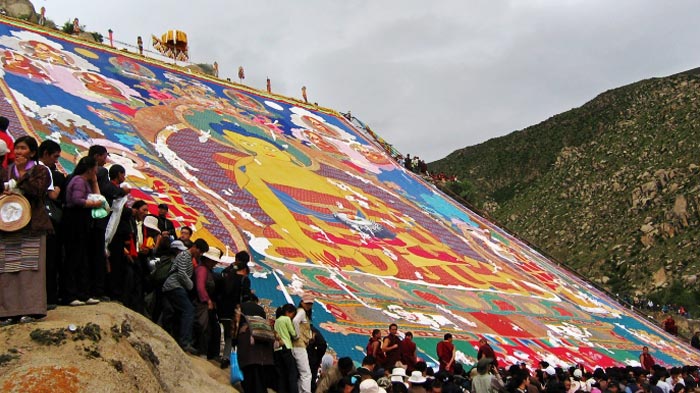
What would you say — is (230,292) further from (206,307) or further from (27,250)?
(27,250)

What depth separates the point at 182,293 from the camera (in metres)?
6.59

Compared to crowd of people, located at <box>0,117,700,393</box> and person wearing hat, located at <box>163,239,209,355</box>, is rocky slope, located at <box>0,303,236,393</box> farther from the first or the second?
person wearing hat, located at <box>163,239,209,355</box>

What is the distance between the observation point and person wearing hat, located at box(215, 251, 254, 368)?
698cm

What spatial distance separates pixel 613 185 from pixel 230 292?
43.5m

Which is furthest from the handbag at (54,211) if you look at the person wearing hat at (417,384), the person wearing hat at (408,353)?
the person wearing hat at (408,353)

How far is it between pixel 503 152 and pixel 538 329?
5179cm

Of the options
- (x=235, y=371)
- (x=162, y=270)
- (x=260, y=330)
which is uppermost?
(x=162, y=270)

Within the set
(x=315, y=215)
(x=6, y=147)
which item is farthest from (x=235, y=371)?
(x=315, y=215)

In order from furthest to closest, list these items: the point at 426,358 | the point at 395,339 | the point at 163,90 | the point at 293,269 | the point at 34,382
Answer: the point at 163,90
the point at 293,269
the point at 426,358
the point at 395,339
the point at 34,382

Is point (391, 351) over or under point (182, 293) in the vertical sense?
under

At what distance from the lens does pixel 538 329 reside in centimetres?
1432

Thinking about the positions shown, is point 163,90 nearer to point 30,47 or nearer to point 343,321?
point 30,47

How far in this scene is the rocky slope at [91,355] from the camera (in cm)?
382

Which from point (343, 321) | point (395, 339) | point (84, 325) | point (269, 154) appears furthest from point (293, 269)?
point (84, 325)
